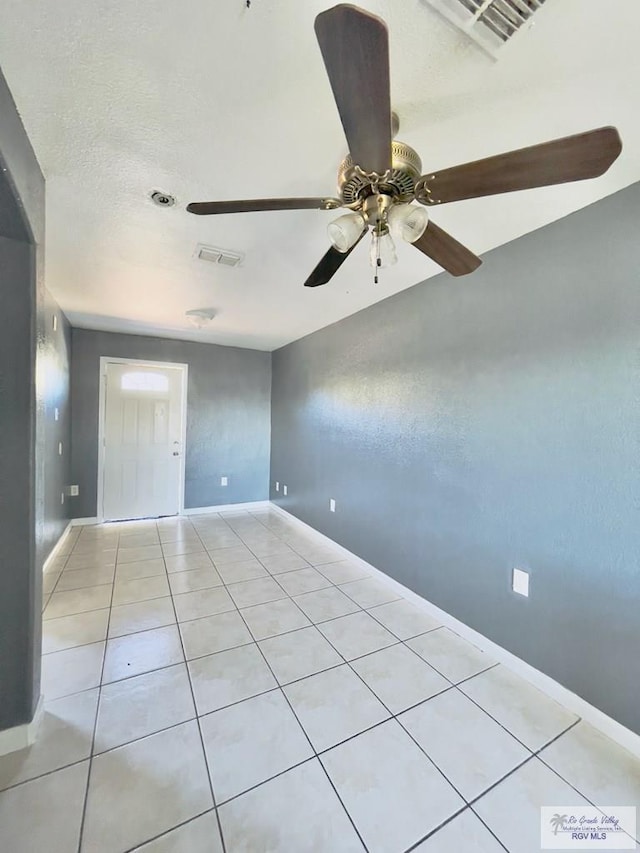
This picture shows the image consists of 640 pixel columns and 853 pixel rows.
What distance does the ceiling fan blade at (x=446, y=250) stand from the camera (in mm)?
1236

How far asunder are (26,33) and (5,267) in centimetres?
73

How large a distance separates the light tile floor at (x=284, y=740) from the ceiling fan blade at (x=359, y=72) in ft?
6.60

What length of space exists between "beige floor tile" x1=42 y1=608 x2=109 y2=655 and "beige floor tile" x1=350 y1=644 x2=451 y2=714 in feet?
5.03

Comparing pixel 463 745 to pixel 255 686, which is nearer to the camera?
pixel 463 745

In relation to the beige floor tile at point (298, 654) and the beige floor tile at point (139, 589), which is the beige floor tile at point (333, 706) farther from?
the beige floor tile at point (139, 589)

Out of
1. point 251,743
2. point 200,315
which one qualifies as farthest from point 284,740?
point 200,315

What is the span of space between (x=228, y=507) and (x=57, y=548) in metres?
1.96

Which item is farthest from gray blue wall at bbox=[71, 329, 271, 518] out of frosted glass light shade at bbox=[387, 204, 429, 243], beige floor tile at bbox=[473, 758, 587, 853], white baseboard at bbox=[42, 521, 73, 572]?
beige floor tile at bbox=[473, 758, 587, 853]

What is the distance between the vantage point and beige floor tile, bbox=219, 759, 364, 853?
41.0 inches

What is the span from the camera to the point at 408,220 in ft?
3.34

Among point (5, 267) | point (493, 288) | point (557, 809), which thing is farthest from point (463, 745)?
point (5, 267)

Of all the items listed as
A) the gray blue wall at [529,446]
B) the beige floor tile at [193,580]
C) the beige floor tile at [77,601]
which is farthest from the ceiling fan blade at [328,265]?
the beige floor tile at [77,601]

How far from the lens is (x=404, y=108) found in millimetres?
1093

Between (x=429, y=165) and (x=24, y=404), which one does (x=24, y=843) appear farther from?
(x=429, y=165)
